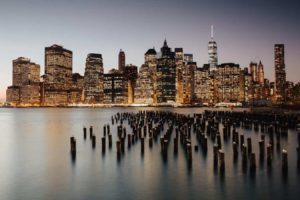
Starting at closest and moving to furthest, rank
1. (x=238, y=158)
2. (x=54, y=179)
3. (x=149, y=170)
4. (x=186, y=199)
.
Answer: (x=186, y=199) < (x=54, y=179) < (x=149, y=170) < (x=238, y=158)

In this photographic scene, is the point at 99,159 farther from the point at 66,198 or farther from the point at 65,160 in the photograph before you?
the point at 66,198

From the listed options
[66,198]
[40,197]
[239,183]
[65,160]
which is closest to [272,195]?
[239,183]

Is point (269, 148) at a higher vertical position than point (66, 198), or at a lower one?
higher

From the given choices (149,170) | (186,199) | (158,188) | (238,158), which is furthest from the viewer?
(238,158)

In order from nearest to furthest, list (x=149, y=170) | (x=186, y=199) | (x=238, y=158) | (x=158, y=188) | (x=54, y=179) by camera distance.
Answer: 1. (x=186, y=199)
2. (x=158, y=188)
3. (x=54, y=179)
4. (x=149, y=170)
5. (x=238, y=158)

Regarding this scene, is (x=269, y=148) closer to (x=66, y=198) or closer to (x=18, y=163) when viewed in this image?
(x=66, y=198)

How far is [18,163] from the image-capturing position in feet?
90.8

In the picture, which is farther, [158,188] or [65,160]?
[65,160]

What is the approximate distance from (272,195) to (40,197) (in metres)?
11.5

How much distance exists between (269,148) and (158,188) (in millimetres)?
7980

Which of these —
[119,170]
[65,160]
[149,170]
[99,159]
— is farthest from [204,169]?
[65,160]

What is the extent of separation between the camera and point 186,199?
17.2 metres

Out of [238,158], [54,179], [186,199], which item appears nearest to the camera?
[186,199]

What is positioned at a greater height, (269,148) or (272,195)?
(269,148)
